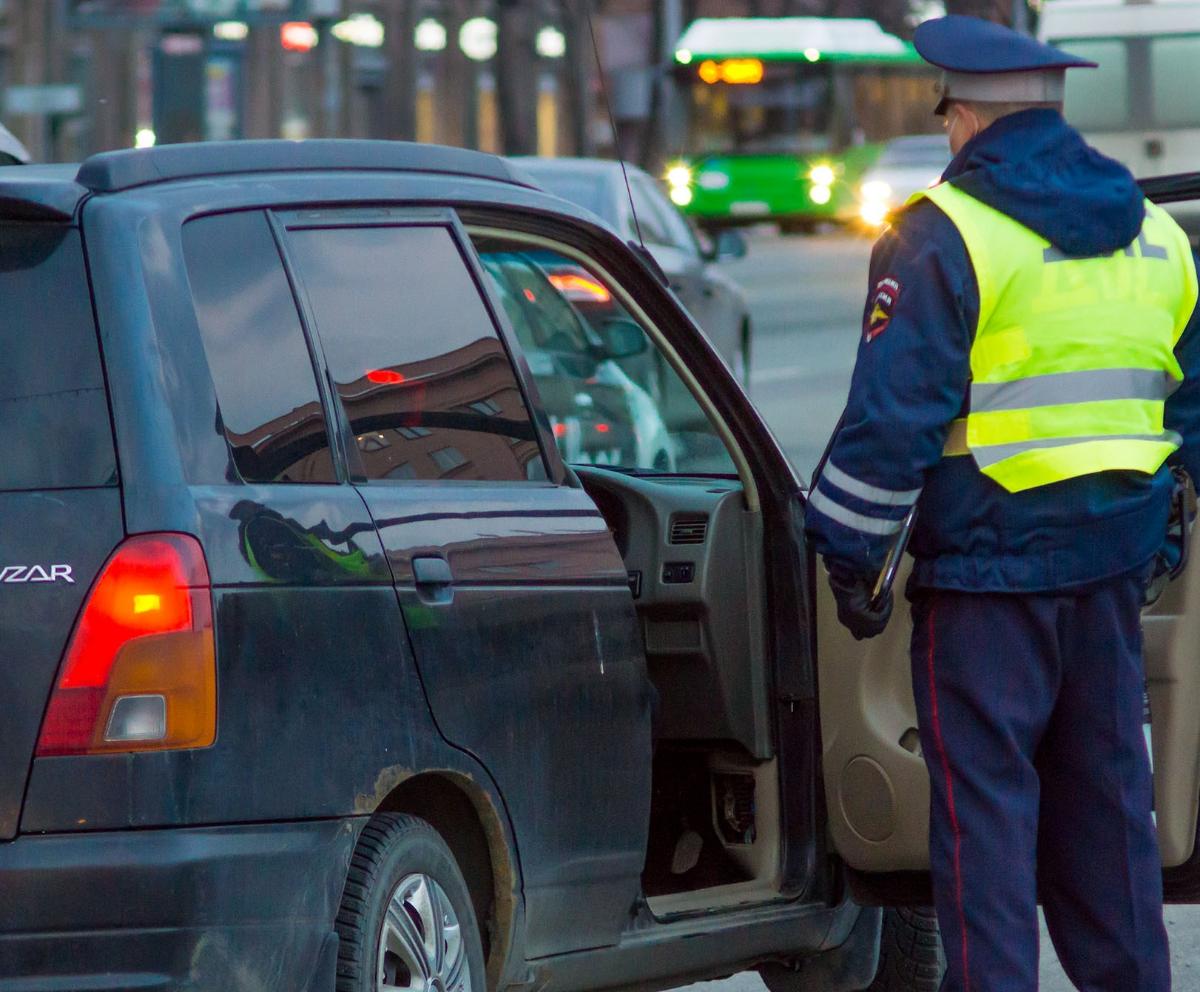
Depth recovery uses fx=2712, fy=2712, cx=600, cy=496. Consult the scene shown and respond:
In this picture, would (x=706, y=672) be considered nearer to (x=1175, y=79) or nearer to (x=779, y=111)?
(x=1175, y=79)

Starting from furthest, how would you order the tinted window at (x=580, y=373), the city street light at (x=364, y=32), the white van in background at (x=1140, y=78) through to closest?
the city street light at (x=364, y=32), the white van in background at (x=1140, y=78), the tinted window at (x=580, y=373)

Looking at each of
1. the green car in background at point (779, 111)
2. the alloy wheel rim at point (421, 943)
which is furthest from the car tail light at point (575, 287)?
the green car in background at point (779, 111)

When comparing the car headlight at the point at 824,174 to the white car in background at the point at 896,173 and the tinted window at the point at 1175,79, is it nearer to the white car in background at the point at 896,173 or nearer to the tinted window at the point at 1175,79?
the white car in background at the point at 896,173

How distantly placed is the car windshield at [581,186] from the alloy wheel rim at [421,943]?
8.92 metres

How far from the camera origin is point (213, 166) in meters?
4.00

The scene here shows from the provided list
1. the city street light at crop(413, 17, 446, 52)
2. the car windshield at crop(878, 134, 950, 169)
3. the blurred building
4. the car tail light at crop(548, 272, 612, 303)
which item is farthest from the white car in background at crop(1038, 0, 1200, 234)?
the city street light at crop(413, 17, 446, 52)

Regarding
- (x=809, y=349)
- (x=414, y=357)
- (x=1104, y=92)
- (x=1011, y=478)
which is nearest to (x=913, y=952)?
(x=1011, y=478)

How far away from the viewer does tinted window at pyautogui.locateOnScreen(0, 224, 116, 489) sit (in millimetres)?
3572

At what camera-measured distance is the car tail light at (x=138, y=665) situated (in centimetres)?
349

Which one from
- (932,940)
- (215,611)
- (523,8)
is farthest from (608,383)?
(523,8)

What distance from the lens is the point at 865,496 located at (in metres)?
4.21

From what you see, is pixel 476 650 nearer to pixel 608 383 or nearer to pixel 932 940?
pixel 932 940

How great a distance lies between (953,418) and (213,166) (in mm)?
1214

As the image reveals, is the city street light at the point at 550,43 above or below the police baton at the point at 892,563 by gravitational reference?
below
